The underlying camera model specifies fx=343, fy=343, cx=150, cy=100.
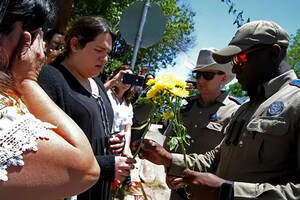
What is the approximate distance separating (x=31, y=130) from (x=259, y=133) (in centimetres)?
123

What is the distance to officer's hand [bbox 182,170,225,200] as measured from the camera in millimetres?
1763

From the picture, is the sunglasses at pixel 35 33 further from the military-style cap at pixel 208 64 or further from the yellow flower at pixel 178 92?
the military-style cap at pixel 208 64

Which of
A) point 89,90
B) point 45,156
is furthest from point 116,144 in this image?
point 45,156

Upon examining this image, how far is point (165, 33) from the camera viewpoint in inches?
648

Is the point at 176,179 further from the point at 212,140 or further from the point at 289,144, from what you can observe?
the point at 212,140

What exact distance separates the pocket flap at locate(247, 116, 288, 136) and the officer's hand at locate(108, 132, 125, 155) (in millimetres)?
858

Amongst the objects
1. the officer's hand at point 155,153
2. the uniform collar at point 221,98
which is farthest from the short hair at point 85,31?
the uniform collar at point 221,98

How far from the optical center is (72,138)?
117 cm

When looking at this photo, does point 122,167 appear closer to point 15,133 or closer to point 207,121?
point 15,133

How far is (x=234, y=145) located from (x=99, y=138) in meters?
Result: 0.84

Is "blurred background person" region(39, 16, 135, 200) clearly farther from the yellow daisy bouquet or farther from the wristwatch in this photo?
the wristwatch

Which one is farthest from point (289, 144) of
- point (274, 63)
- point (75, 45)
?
point (75, 45)

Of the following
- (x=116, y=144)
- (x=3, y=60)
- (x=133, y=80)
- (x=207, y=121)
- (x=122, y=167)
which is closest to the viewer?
(x=3, y=60)

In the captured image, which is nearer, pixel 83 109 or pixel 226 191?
pixel 226 191
